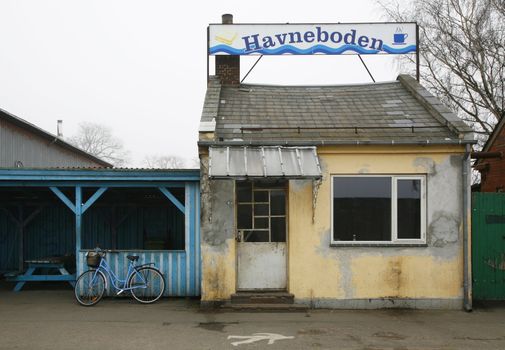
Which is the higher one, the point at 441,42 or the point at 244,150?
the point at 441,42

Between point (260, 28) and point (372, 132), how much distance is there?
5414 mm

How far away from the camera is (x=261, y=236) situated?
33.2 feet

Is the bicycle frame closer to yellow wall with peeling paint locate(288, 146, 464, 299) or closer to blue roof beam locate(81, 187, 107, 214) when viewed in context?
blue roof beam locate(81, 187, 107, 214)

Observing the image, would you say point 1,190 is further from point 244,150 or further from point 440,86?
point 440,86

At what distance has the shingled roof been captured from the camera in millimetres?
10062

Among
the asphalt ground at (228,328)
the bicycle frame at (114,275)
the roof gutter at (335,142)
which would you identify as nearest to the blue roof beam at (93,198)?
the bicycle frame at (114,275)

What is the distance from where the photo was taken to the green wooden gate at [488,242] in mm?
10375

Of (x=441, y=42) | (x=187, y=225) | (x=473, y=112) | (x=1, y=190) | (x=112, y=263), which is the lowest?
(x=112, y=263)

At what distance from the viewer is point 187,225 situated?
10.5 meters

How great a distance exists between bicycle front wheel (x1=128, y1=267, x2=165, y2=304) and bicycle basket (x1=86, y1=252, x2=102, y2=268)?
80 centimetres

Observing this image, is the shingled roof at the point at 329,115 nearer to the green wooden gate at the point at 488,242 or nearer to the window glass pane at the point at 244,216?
the window glass pane at the point at 244,216

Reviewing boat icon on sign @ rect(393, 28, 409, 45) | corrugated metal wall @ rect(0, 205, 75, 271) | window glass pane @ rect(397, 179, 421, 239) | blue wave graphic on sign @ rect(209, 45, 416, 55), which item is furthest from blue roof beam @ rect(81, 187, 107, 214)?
boat icon on sign @ rect(393, 28, 409, 45)

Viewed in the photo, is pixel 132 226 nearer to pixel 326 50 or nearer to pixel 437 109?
pixel 326 50

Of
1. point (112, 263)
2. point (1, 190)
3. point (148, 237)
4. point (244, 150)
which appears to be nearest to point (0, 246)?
point (1, 190)
